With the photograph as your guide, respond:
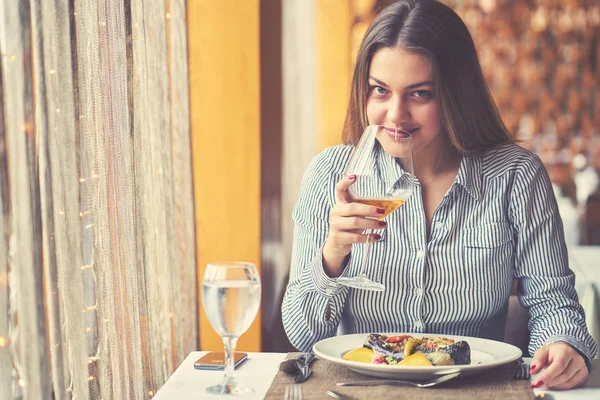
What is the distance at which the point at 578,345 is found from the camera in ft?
4.65

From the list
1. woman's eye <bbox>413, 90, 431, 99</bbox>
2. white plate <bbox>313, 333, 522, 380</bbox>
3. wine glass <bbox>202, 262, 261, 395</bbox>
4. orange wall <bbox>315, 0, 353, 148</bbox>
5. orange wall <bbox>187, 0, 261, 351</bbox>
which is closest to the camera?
wine glass <bbox>202, 262, 261, 395</bbox>

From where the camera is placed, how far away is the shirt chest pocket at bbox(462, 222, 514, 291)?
67.5 inches

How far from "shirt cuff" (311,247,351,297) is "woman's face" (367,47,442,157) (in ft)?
1.04

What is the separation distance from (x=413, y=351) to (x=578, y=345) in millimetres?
377

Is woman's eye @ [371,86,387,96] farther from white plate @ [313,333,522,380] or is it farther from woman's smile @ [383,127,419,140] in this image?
white plate @ [313,333,522,380]

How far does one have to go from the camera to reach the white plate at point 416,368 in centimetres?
117

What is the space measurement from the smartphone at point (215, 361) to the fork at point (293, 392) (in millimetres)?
204

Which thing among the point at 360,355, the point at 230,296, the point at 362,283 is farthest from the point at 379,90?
the point at 230,296

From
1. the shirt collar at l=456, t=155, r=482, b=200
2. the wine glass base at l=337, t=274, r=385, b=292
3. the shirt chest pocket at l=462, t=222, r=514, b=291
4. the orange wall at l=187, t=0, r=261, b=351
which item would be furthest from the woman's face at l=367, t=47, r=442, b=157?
the orange wall at l=187, t=0, r=261, b=351

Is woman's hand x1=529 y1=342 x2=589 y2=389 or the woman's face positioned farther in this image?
the woman's face

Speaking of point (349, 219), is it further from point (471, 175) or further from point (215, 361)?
point (471, 175)

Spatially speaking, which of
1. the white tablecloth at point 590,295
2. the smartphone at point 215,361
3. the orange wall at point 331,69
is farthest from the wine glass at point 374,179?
the orange wall at point 331,69

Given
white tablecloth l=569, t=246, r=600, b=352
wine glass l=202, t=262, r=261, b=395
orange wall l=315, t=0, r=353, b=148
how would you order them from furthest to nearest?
orange wall l=315, t=0, r=353, b=148, white tablecloth l=569, t=246, r=600, b=352, wine glass l=202, t=262, r=261, b=395

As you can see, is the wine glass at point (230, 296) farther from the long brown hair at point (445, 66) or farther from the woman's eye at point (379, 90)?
the long brown hair at point (445, 66)
